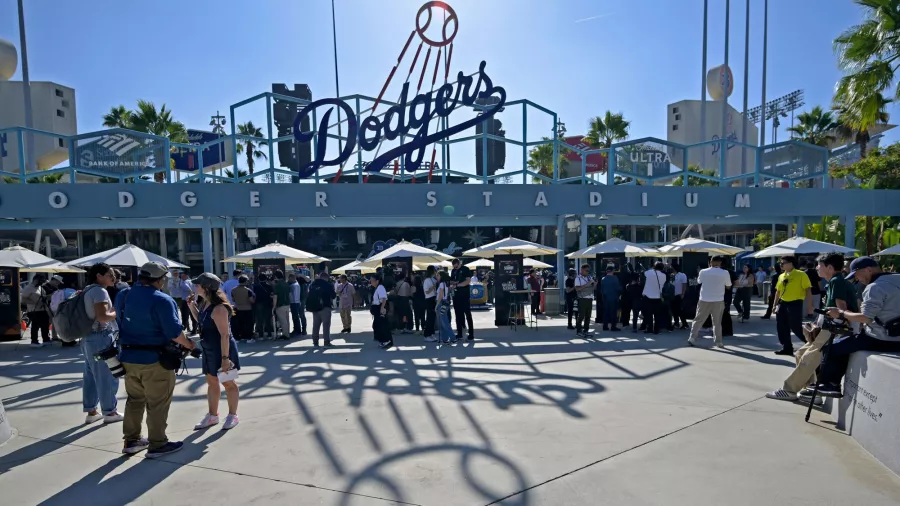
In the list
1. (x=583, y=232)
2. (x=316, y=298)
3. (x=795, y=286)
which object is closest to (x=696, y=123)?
(x=583, y=232)

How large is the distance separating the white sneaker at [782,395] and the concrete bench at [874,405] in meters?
0.89

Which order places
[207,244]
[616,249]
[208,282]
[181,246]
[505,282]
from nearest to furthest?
1. [208,282]
2. [505,282]
3. [616,249]
4. [207,244]
5. [181,246]

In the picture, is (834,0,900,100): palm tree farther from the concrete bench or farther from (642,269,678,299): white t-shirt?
the concrete bench

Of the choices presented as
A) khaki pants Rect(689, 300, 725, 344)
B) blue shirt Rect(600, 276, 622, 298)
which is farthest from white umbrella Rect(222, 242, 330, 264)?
khaki pants Rect(689, 300, 725, 344)

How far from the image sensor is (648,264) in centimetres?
3212

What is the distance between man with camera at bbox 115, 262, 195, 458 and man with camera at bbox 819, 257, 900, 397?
19.9 feet

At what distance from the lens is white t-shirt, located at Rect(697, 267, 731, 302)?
353 inches

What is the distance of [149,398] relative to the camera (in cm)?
441

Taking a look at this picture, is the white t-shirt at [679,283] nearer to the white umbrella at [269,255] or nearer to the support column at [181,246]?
the white umbrella at [269,255]

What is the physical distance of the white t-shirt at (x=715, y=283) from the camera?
8.97 meters

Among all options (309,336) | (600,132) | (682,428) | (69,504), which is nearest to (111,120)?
(309,336)

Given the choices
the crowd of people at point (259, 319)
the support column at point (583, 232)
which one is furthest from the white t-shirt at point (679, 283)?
the support column at point (583, 232)

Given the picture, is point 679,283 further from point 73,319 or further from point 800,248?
point 73,319

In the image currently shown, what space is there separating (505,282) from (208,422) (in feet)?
30.6
